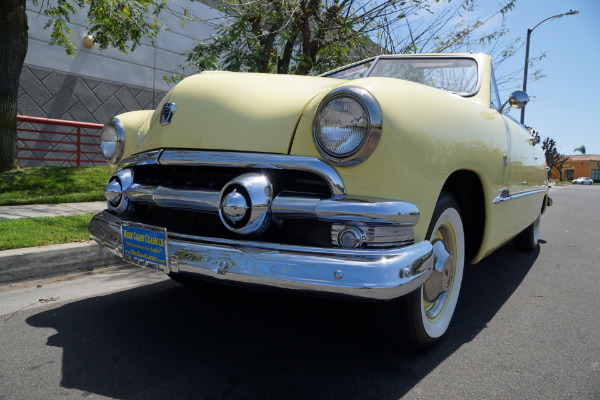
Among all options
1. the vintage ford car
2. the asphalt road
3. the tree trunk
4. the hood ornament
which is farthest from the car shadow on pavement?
the tree trunk

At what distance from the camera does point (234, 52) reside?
7926 millimetres

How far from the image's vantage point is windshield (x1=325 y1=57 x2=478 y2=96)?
127 inches

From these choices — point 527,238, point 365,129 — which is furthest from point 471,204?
point 527,238

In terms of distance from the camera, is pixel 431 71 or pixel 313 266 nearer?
pixel 313 266

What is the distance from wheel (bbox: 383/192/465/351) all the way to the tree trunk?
24.4 ft

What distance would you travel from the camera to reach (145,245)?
2236 mm

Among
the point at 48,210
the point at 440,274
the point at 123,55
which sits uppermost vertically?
the point at 123,55

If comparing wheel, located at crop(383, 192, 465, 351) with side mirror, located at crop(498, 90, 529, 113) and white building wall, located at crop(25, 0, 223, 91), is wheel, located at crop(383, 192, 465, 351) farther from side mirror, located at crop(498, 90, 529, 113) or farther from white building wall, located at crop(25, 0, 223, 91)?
white building wall, located at crop(25, 0, 223, 91)

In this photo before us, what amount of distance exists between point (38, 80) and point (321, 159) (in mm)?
10394

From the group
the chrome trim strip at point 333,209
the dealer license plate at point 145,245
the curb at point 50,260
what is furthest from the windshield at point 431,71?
the curb at point 50,260

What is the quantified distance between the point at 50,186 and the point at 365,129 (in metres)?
6.48

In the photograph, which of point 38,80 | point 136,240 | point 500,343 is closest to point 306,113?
point 136,240

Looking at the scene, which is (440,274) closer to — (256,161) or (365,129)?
(365,129)

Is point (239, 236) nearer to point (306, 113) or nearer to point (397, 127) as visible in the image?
point (306, 113)
